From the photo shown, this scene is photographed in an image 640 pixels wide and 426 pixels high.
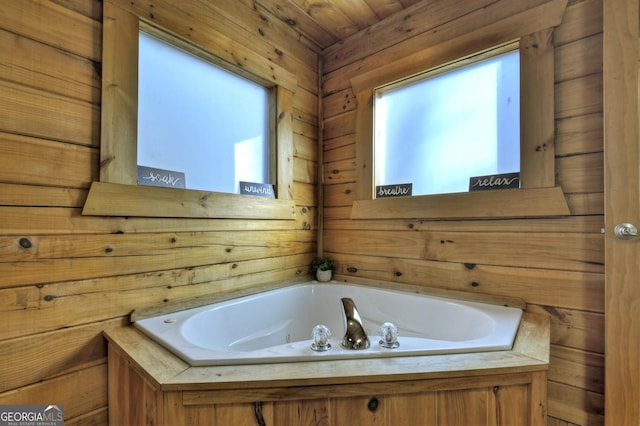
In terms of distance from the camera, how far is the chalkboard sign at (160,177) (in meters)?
1.28

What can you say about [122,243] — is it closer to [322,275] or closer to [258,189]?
[258,189]

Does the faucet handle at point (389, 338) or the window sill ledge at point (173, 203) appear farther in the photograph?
the window sill ledge at point (173, 203)

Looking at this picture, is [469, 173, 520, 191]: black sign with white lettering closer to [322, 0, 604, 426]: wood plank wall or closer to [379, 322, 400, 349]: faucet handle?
[322, 0, 604, 426]: wood plank wall

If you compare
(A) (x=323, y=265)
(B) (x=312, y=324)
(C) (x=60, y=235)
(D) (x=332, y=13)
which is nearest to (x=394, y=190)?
(A) (x=323, y=265)

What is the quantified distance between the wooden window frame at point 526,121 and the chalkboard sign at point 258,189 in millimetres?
815

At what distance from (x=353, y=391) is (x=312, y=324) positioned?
3.57 ft

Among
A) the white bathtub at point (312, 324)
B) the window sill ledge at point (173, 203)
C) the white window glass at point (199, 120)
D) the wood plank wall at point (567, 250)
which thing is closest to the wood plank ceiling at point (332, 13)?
the white window glass at point (199, 120)

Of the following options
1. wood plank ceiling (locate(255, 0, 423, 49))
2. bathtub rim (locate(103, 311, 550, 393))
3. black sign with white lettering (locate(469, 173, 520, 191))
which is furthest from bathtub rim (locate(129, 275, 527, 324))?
wood plank ceiling (locate(255, 0, 423, 49))

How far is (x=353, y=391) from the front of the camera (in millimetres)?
756

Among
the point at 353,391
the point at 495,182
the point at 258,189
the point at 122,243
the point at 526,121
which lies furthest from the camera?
the point at 258,189

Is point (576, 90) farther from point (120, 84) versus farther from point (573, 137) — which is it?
point (120, 84)

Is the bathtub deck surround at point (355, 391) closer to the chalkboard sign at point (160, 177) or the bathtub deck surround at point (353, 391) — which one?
the bathtub deck surround at point (353, 391)

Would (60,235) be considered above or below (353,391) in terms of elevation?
above

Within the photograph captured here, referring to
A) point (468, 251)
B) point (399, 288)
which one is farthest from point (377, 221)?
point (468, 251)
